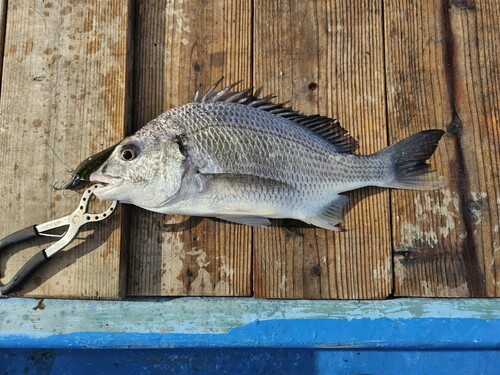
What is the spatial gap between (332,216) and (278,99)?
67 centimetres

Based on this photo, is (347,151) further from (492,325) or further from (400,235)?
(492,325)

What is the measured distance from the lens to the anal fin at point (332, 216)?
192cm

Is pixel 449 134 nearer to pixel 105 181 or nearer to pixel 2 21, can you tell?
pixel 105 181

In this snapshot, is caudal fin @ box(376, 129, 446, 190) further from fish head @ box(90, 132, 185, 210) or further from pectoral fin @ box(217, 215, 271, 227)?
fish head @ box(90, 132, 185, 210)

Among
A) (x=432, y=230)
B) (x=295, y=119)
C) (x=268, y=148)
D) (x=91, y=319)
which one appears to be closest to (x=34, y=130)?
(x=91, y=319)

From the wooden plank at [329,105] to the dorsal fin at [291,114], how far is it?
0.08 meters

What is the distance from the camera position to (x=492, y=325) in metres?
1.85

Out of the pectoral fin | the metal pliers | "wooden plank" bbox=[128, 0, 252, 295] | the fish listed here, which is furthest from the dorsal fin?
the metal pliers

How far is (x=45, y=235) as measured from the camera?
182cm

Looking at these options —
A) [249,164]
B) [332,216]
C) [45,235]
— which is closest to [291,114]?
[249,164]

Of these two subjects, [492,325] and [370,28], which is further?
[370,28]

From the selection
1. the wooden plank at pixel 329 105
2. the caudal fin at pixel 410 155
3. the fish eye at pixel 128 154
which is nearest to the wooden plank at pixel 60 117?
the fish eye at pixel 128 154

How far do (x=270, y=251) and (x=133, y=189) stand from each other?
0.73 meters

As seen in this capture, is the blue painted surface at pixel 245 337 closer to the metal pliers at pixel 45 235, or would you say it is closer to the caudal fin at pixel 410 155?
the metal pliers at pixel 45 235
